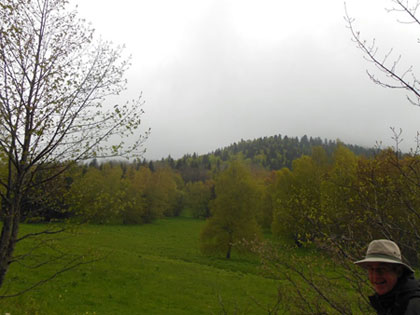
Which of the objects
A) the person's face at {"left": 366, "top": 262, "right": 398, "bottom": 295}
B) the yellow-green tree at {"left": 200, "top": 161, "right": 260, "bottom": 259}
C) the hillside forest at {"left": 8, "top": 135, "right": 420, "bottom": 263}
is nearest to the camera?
the person's face at {"left": 366, "top": 262, "right": 398, "bottom": 295}

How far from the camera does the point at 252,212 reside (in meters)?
25.7

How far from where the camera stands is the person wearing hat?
2.16 metres

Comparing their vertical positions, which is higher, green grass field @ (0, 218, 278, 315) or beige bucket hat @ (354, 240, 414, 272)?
beige bucket hat @ (354, 240, 414, 272)

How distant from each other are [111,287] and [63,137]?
479 inches

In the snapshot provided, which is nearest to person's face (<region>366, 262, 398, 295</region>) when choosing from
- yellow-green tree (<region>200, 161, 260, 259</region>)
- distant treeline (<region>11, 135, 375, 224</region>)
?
distant treeline (<region>11, 135, 375, 224</region>)

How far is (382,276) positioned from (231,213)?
76.3ft

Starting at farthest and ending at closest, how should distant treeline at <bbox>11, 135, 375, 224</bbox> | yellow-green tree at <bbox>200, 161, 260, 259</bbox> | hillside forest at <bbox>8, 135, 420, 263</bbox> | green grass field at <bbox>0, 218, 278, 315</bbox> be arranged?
yellow-green tree at <bbox>200, 161, 260, 259</bbox> < green grass field at <bbox>0, 218, 278, 315</bbox> < distant treeline at <bbox>11, 135, 375, 224</bbox> < hillside forest at <bbox>8, 135, 420, 263</bbox>

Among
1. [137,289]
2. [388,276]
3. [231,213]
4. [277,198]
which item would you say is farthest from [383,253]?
[231,213]

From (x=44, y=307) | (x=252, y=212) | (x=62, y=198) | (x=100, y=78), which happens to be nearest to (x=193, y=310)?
(x=44, y=307)

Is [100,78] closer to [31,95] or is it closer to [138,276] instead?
[31,95]

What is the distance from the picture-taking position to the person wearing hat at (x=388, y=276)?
7.10ft

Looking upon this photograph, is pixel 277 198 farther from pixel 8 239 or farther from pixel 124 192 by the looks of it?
pixel 8 239

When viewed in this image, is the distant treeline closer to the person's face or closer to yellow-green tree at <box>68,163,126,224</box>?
yellow-green tree at <box>68,163,126,224</box>

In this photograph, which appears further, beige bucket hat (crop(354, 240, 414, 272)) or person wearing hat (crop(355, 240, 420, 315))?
beige bucket hat (crop(354, 240, 414, 272))
